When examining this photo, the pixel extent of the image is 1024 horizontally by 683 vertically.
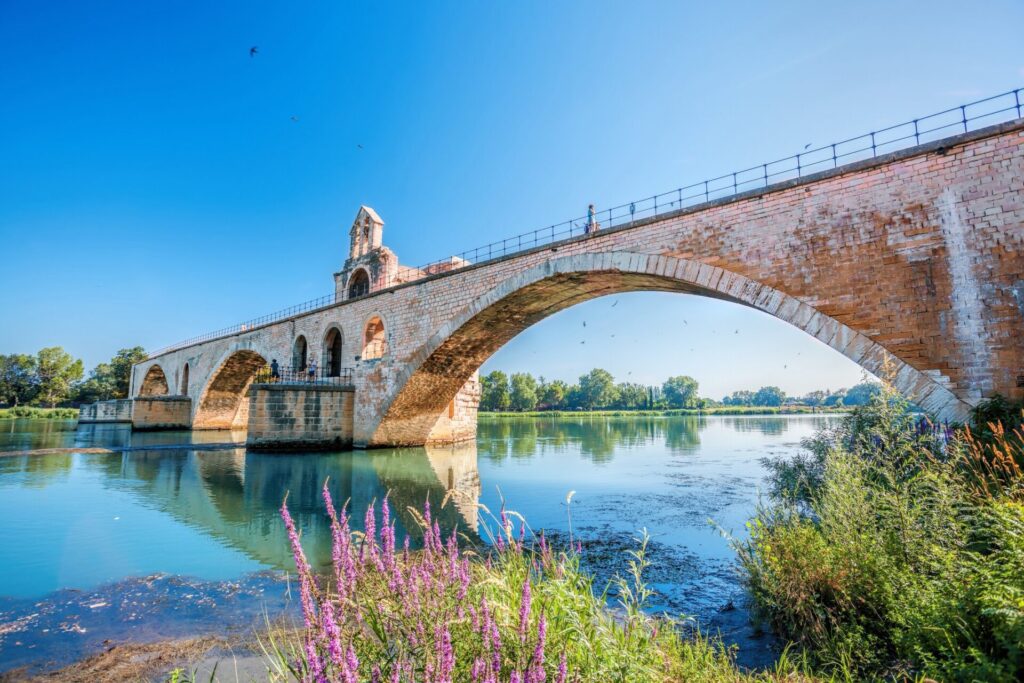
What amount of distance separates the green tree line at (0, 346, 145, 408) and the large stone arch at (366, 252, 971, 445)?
62258mm

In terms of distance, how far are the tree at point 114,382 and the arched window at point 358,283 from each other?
183 ft

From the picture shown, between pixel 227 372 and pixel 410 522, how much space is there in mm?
30196

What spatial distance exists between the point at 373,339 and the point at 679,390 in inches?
3860

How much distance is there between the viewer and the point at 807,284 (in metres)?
9.79

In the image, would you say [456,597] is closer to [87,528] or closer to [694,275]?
[87,528]

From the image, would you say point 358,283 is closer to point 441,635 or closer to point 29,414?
point 441,635

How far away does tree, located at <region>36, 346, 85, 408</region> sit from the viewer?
64.9 meters

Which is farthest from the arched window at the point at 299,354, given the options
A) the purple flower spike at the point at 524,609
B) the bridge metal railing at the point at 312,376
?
the purple flower spike at the point at 524,609

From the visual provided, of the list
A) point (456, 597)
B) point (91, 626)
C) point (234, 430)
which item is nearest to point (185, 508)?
point (91, 626)

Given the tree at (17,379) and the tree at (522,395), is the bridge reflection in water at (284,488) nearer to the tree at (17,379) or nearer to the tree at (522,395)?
the tree at (522,395)

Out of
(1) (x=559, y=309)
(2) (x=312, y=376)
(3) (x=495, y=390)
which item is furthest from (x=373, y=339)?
(3) (x=495, y=390)

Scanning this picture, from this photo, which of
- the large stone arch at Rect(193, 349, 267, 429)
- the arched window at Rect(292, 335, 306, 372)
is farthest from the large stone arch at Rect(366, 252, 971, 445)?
the large stone arch at Rect(193, 349, 267, 429)

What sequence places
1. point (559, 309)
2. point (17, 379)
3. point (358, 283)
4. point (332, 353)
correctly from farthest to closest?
point (17, 379) < point (358, 283) < point (332, 353) < point (559, 309)

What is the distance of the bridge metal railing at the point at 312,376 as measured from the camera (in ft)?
69.4
